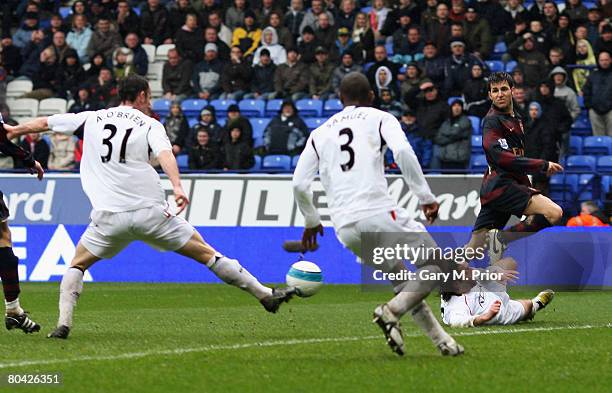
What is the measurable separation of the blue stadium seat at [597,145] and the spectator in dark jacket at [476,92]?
1696mm

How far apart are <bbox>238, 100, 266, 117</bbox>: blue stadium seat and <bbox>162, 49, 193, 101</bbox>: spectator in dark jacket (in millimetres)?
1316

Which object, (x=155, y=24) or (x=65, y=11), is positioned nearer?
(x=155, y=24)

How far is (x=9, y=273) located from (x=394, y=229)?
3879mm

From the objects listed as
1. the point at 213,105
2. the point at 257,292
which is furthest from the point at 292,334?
the point at 213,105

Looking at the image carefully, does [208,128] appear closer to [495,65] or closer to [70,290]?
[495,65]

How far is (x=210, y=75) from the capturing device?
23.7m

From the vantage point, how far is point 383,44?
23141mm

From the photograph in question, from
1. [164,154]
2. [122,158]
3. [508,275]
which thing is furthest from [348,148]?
[508,275]

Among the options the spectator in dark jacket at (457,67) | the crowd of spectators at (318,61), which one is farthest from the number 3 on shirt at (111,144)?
the spectator in dark jacket at (457,67)

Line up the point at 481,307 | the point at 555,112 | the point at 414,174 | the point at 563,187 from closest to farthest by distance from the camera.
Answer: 1. the point at 414,174
2. the point at 481,307
3. the point at 563,187
4. the point at 555,112

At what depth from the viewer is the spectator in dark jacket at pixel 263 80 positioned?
23.1 meters

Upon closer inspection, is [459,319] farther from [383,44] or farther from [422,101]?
[383,44]

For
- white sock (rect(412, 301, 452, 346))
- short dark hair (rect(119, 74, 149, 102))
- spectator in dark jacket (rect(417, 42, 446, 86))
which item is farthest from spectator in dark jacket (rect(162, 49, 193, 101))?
white sock (rect(412, 301, 452, 346))

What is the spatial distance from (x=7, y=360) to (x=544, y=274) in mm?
10151
